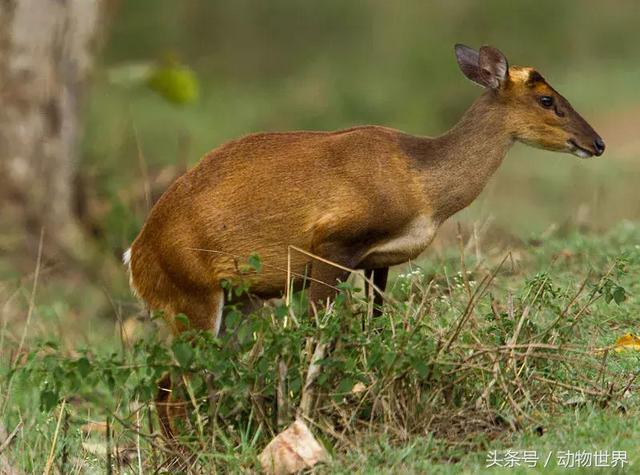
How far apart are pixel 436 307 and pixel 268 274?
73cm

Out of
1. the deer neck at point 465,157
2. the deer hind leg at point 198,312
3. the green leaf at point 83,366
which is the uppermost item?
the deer neck at point 465,157

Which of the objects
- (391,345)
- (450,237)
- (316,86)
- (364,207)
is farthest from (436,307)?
(316,86)

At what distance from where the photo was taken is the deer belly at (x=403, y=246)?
6.14 meters

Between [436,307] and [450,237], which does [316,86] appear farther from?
[436,307]

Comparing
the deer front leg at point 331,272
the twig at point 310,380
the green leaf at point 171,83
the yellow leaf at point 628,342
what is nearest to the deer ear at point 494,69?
the deer front leg at point 331,272

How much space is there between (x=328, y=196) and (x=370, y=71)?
13.4m

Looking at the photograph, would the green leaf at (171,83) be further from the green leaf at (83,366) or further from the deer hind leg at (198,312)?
the green leaf at (83,366)

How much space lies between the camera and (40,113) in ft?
34.3

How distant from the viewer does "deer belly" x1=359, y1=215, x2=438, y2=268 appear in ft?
20.2

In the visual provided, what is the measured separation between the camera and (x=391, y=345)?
5184 millimetres

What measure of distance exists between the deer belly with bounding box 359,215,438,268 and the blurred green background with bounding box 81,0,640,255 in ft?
19.8

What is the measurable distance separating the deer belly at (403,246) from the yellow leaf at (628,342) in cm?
91

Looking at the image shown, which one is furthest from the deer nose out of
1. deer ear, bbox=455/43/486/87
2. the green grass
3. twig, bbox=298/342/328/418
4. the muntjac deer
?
twig, bbox=298/342/328/418

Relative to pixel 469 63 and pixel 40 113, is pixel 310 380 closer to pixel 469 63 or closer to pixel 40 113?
pixel 469 63
